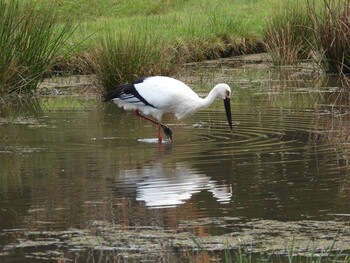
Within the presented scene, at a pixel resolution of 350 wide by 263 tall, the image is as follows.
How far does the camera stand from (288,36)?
20.8 metres

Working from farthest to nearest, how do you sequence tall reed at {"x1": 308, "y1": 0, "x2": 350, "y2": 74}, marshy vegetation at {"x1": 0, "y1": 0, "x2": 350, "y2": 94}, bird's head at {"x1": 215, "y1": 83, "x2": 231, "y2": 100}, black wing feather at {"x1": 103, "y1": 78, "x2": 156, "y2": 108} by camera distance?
tall reed at {"x1": 308, "y1": 0, "x2": 350, "y2": 74} < marshy vegetation at {"x1": 0, "y1": 0, "x2": 350, "y2": 94} < black wing feather at {"x1": 103, "y1": 78, "x2": 156, "y2": 108} < bird's head at {"x1": 215, "y1": 83, "x2": 231, "y2": 100}

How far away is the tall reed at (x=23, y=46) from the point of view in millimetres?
15086

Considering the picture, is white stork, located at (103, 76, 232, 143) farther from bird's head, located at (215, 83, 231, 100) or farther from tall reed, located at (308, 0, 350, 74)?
tall reed, located at (308, 0, 350, 74)

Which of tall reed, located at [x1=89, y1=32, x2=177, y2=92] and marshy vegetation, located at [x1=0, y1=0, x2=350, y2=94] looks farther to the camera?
tall reed, located at [x1=89, y1=32, x2=177, y2=92]

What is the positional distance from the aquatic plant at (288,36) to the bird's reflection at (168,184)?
36.6ft

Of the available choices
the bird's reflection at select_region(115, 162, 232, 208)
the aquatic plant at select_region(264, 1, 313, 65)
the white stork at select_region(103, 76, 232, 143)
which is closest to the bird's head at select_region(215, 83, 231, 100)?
the white stork at select_region(103, 76, 232, 143)

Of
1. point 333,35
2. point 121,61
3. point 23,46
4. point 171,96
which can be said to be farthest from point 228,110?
point 333,35

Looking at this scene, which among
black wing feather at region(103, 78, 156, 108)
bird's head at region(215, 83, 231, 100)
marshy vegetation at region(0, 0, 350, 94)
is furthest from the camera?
marshy vegetation at region(0, 0, 350, 94)

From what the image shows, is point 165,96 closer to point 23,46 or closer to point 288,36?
point 23,46

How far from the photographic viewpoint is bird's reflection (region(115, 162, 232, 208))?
827 cm

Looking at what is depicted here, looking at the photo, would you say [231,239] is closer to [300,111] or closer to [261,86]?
[300,111]

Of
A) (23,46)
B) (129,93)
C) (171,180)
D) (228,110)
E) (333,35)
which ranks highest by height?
(23,46)

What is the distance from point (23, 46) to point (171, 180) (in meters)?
7.08

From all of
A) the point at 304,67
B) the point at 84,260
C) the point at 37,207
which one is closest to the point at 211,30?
the point at 304,67
